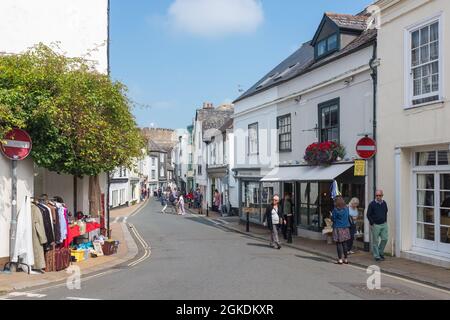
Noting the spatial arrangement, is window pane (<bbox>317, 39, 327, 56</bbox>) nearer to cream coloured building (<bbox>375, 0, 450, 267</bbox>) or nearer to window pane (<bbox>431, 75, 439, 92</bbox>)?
cream coloured building (<bbox>375, 0, 450, 267</bbox>)

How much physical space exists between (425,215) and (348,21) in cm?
863

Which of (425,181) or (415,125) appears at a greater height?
(415,125)

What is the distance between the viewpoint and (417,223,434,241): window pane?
41.6ft

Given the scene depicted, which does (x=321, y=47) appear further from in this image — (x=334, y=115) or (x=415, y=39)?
(x=415, y=39)

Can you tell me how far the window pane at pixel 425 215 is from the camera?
12.7m

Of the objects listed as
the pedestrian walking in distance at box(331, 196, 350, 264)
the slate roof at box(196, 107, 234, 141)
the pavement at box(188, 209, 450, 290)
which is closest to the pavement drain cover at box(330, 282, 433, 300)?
the pavement at box(188, 209, 450, 290)

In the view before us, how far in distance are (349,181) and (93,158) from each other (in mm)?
8379

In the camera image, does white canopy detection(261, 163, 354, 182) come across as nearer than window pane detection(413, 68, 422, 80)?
No

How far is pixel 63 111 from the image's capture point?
1194 centimetres

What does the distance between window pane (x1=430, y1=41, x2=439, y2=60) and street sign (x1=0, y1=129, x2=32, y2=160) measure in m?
9.89

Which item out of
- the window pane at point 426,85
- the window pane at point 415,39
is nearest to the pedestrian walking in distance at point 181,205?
the window pane at point 415,39

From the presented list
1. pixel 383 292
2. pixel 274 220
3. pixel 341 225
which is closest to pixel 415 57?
pixel 341 225

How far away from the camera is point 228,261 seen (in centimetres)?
1305
